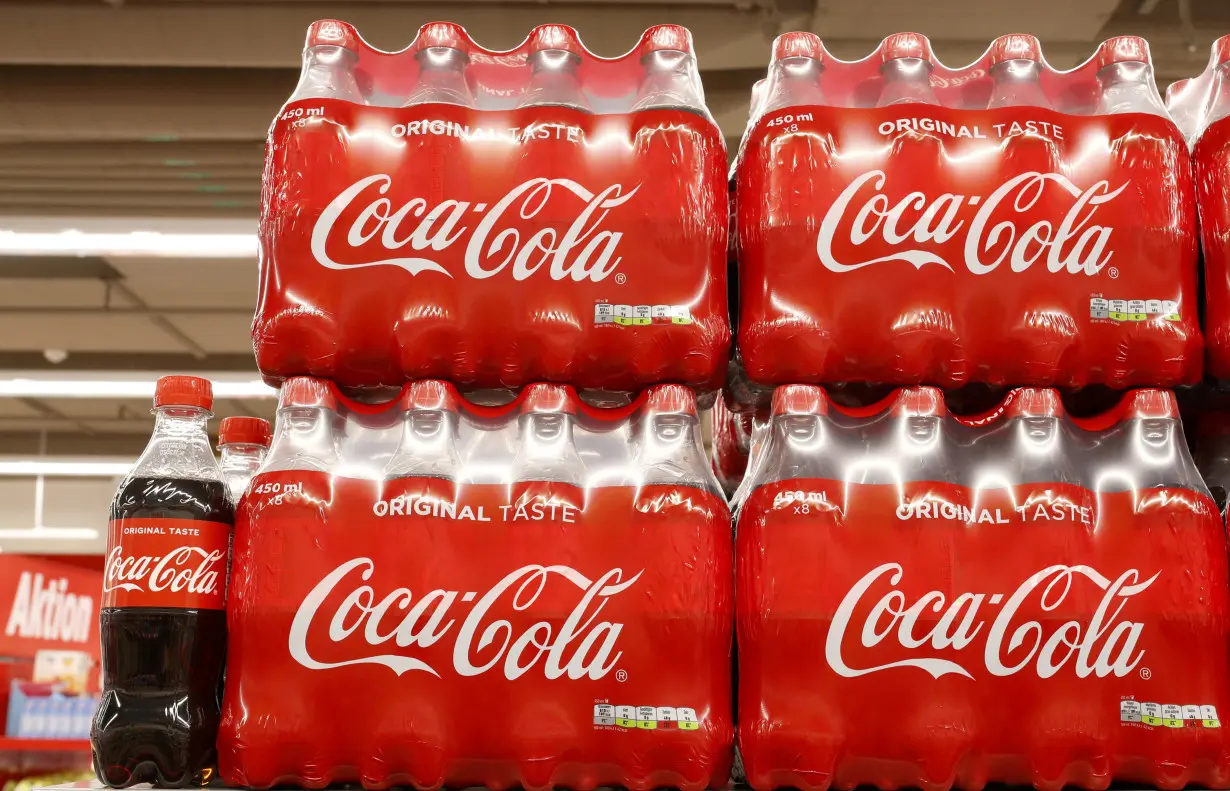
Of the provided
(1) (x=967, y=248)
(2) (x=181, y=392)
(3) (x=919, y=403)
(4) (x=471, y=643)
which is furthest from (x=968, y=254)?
(2) (x=181, y=392)

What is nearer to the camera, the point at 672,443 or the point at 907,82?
the point at 672,443

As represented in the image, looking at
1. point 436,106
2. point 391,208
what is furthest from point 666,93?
point 391,208

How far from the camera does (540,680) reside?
71.0 inches

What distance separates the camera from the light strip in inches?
265

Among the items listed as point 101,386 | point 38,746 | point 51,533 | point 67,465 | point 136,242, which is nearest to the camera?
point 38,746

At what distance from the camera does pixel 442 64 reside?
211 cm

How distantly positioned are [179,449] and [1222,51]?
6.95 feet

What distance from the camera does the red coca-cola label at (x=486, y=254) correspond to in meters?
1.95

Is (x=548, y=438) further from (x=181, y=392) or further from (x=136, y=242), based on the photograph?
(x=136, y=242)

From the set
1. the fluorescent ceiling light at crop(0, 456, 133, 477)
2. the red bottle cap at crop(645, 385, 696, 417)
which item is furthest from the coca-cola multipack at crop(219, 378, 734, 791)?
the fluorescent ceiling light at crop(0, 456, 133, 477)

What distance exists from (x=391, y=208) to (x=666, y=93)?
560 mm

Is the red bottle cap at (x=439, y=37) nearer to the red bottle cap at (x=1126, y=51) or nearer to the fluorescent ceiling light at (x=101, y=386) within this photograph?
the red bottle cap at (x=1126, y=51)

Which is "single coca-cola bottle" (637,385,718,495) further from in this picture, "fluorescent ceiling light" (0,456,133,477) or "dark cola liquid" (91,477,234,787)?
"fluorescent ceiling light" (0,456,133,477)

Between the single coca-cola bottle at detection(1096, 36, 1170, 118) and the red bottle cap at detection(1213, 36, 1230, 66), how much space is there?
0.47ft
